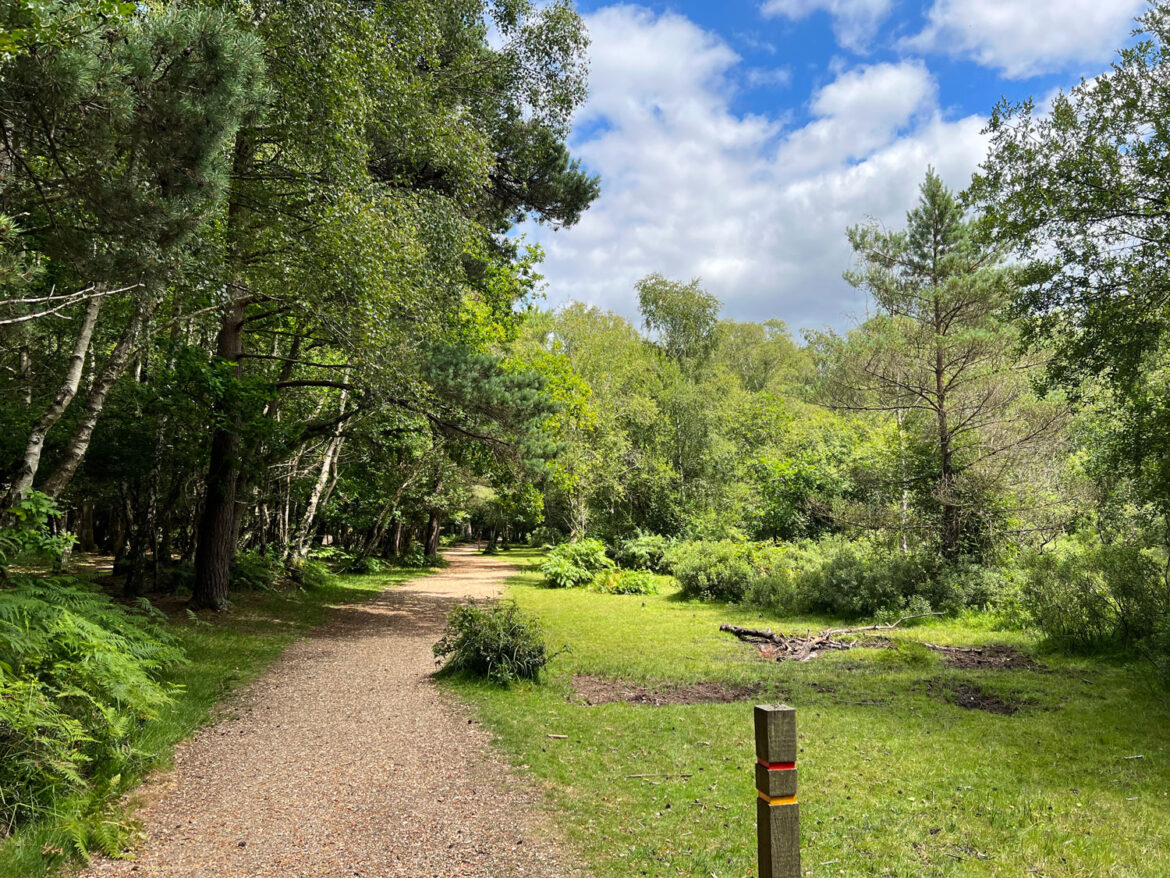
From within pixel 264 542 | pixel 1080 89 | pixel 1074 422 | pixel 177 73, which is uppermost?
pixel 1080 89

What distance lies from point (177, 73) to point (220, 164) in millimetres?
722

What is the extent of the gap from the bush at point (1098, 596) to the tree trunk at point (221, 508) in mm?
13945

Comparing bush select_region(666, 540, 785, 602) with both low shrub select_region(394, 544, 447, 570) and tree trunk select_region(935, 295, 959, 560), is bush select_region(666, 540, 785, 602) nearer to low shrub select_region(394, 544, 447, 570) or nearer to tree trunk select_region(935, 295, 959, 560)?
tree trunk select_region(935, 295, 959, 560)

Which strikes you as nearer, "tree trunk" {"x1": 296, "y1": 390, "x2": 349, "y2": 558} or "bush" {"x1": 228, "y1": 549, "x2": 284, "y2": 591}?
"bush" {"x1": 228, "y1": 549, "x2": 284, "y2": 591}

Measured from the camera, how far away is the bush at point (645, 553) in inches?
899

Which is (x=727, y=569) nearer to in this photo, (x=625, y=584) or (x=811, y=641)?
(x=625, y=584)

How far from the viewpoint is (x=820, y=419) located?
2797 centimetres

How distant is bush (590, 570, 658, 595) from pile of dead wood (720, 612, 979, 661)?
6.71m

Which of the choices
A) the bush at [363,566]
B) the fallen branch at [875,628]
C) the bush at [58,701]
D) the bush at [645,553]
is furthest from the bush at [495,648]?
the bush at [363,566]

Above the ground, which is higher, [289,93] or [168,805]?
[289,93]

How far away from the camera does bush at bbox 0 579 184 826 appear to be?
3879 millimetres

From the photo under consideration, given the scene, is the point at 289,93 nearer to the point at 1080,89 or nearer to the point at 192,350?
the point at 192,350

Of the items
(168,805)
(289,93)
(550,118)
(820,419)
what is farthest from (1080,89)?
(820,419)

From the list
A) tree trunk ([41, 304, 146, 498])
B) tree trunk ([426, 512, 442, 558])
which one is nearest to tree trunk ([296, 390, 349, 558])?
tree trunk ([41, 304, 146, 498])
